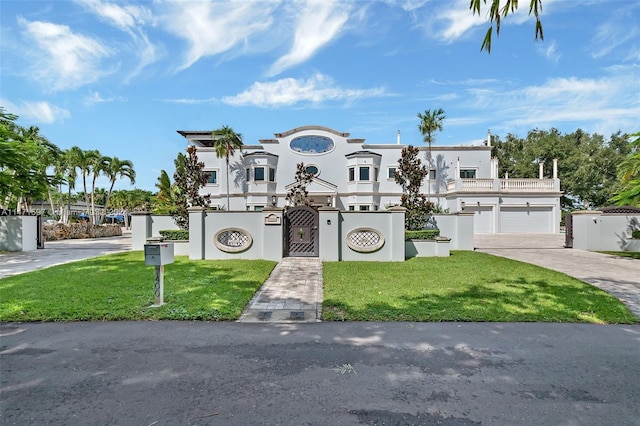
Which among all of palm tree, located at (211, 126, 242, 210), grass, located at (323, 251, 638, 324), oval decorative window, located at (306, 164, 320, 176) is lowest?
grass, located at (323, 251, 638, 324)

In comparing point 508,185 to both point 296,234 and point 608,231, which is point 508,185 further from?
point 296,234

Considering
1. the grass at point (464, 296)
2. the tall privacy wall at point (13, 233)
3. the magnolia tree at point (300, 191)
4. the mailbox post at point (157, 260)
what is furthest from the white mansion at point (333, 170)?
the mailbox post at point (157, 260)

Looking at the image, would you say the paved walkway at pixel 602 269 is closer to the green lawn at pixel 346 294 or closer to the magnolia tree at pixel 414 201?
the green lawn at pixel 346 294

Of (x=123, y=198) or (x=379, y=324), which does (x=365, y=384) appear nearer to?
(x=379, y=324)

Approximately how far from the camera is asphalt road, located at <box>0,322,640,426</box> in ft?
9.21

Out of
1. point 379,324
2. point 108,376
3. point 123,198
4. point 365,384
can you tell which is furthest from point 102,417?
point 123,198

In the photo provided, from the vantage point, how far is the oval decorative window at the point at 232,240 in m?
12.7

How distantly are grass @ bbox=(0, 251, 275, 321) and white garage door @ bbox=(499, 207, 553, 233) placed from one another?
24.7 metres

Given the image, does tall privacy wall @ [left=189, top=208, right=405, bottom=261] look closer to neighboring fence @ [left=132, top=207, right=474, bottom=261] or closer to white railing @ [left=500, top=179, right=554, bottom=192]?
neighboring fence @ [left=132, top=207, right=474, bottom=261]

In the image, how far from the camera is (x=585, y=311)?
19.0ft

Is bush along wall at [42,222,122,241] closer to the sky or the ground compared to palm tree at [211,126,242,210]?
closer to the ground

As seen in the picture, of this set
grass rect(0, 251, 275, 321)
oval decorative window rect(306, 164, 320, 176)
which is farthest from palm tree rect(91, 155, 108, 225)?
grass rect(0, 251, 275, 321)

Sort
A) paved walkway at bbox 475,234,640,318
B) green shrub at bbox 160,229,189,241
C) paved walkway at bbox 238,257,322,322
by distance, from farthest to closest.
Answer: green shrub at bbox 160,229,189,241, paved walkway at bbox 475,234,640,318, paved walkway at bbox 238,257,322,322

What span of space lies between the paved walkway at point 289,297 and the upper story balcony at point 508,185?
851 inches
